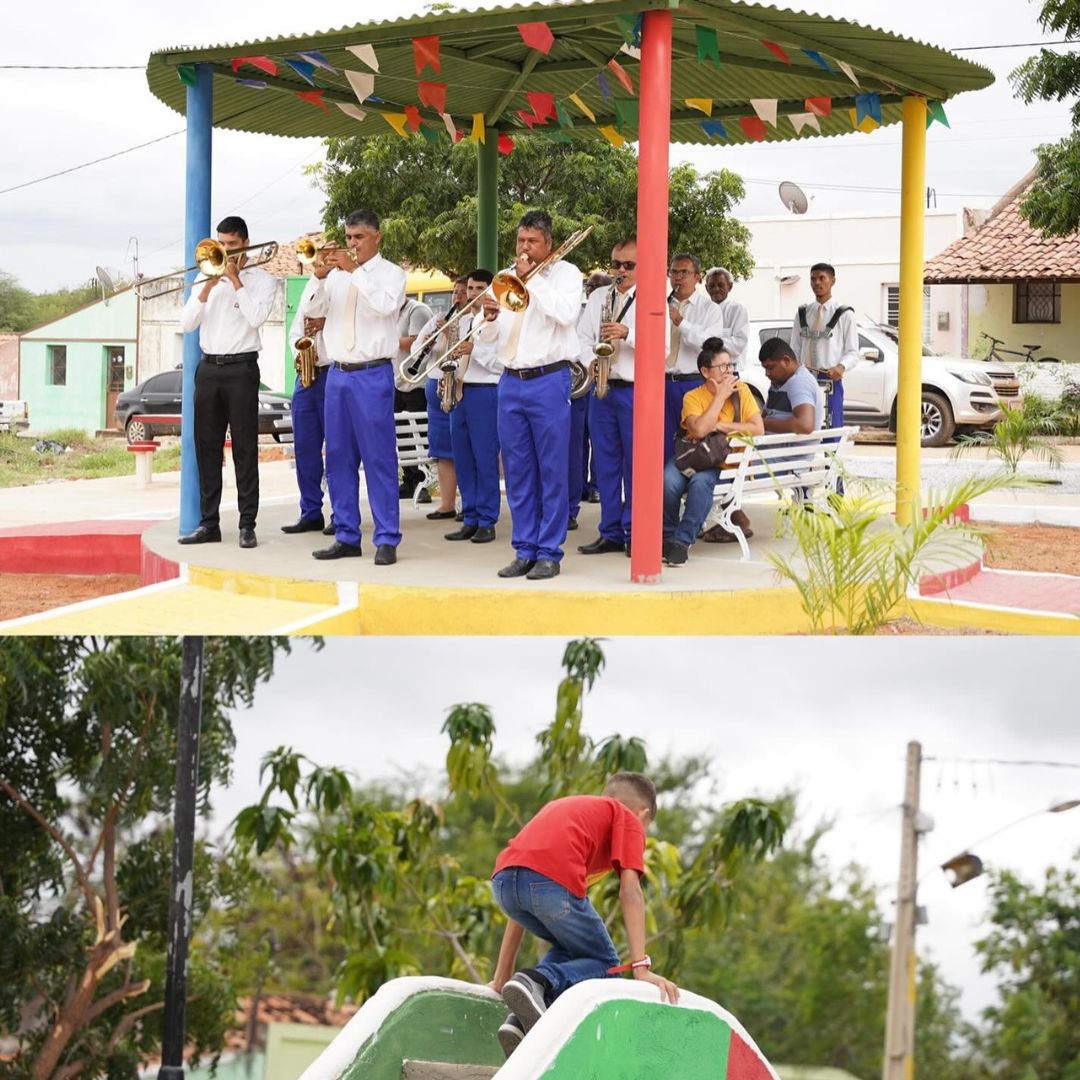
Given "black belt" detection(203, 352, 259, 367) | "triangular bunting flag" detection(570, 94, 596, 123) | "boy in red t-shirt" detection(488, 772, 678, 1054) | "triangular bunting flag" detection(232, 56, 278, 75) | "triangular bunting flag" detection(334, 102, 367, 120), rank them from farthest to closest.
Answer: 1. "triangular bunting flag" detection(570, 94, 596, 123)
2. "triangular bunting flag" detection(334, 102, 367, 120)
3. "triangular bunting flag" detection(232, 56, 278, 75)
4. "black belt" detection(203, 352, 259, 367)
5. "boy in red t-shirt" detection(488, 772, 678, 1054)

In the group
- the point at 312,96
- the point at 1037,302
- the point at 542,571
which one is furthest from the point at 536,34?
the point at 1037,302

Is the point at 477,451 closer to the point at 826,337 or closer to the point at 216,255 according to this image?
the point at 216,255

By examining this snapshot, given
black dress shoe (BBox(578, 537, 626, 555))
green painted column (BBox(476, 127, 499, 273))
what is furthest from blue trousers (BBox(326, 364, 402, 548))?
green painted column (BBox(476, 127, 499, 273))

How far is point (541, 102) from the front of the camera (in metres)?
11.0

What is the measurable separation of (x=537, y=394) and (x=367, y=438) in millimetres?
970

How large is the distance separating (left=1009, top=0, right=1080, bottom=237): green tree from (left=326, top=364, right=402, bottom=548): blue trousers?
12.0 m

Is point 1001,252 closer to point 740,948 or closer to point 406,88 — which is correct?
point 740,948

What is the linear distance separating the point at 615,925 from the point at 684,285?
15.4 ft

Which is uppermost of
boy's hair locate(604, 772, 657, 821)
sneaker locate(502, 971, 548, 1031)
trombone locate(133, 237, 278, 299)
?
trombone locate(133, 237, 278, 299)

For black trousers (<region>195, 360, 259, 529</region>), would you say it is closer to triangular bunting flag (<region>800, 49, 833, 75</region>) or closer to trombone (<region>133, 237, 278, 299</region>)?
trombone (<region>133, 237, 278, 299</region>)

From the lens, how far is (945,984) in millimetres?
16031

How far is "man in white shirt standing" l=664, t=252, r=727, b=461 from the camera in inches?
343

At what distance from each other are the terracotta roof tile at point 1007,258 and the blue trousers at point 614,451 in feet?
57.1

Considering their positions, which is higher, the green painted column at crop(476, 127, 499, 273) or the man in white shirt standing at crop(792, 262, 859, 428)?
the green painted column at crop(476, 127, 499, 273)
